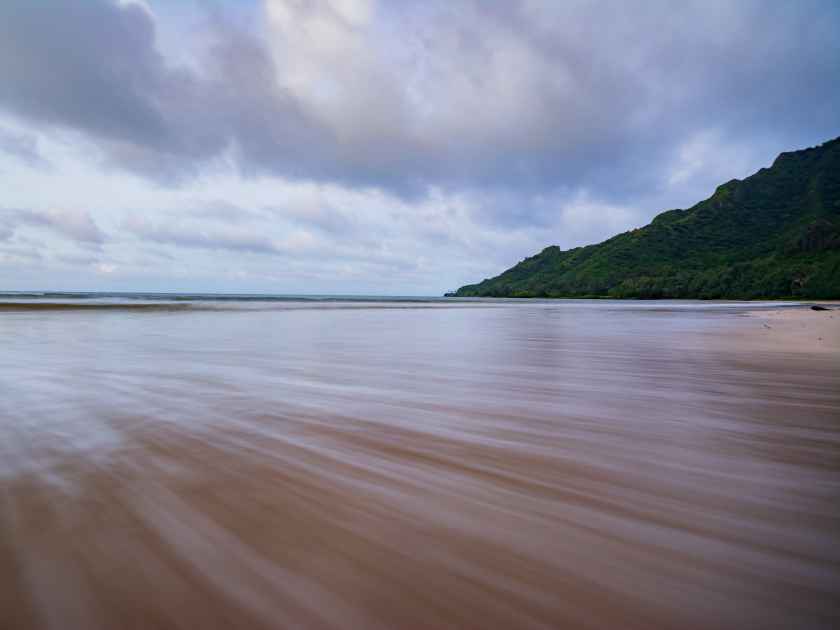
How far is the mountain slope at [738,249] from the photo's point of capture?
77688 mm

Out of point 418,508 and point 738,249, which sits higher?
point 738,249

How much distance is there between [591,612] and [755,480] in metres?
1.73

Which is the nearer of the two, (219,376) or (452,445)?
(452,445)

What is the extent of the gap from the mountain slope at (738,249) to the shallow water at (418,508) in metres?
90.7

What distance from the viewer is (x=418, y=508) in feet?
7.04

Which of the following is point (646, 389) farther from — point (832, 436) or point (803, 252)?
point (803, 252)

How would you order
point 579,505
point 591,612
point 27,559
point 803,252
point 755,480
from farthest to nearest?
1. point 803,252
2. point 755,480
3. point 579,505
4. point 27,559
5. point 591,612

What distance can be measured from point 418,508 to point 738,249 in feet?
436

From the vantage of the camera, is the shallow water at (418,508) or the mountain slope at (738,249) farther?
the mountain slope at (738,249)

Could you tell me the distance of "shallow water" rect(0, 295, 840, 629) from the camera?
1455 mm

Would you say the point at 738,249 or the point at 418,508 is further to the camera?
the point at 738,249

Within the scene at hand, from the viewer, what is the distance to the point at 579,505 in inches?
84.7

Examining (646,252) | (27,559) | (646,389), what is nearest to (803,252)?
(646,252)

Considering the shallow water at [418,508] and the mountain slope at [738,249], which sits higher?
the mountain slope at [738,249]
